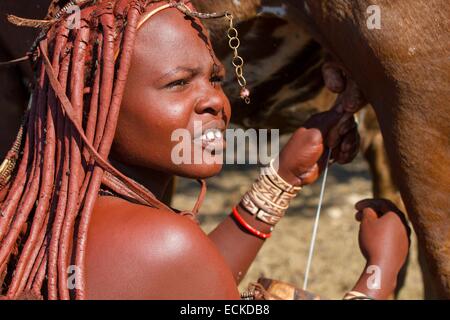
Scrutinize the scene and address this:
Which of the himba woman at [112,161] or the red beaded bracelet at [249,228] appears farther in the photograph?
the red beaded bracelet at [249,228]

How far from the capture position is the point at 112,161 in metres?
1.90

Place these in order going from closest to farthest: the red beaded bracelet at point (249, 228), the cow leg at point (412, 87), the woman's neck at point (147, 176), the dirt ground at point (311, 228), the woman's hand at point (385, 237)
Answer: the woman's neck at point (147, 176), the cow leg at point (412, 87), the woman's hand at point (385, 237), the red beaded bracelet at point (249, 228), the dirt ground at point (311, 228)

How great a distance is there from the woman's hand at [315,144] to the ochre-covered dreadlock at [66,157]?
0.70 metres

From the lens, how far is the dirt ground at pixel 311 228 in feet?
13.1

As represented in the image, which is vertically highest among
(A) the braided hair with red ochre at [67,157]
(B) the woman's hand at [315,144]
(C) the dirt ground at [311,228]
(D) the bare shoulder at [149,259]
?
(C) the dirt ground at [311,228]

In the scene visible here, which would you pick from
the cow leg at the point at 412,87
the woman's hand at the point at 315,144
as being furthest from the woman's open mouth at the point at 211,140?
the woman's hand at the point at 315,144

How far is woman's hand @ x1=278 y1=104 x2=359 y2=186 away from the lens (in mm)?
2410

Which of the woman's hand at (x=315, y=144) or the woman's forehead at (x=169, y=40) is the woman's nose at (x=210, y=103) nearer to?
the woman's forehead at (x=169, y=40)

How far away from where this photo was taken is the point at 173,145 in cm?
182

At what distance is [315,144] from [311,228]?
2346mm

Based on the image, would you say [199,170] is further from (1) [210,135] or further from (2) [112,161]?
(2) [112,161]

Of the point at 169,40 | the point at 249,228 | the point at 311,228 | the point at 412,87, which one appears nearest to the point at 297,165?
the point at 249,228

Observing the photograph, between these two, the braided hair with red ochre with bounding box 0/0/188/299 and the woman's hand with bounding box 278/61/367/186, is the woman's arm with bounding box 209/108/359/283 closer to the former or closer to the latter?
the woman's hand with bounding box 278/61/367/186
